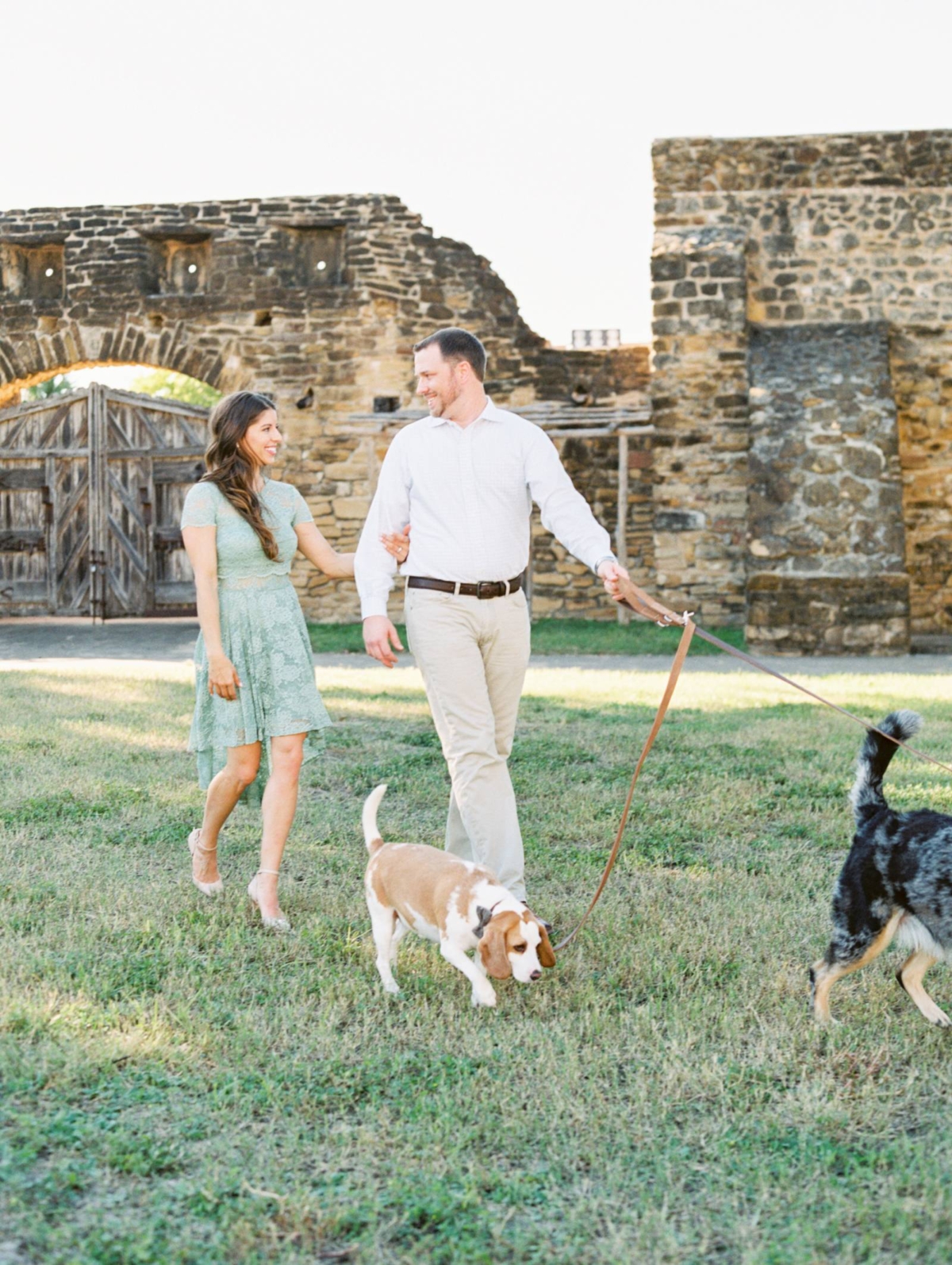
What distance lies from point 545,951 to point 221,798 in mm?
1543

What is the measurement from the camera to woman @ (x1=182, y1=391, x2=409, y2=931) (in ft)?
14.4

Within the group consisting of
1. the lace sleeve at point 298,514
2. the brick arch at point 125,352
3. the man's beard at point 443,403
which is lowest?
the lace sleeve at point 298,514

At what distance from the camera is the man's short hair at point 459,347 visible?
13.9ft

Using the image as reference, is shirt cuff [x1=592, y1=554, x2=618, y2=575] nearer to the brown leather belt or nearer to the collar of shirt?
the brown leather belt

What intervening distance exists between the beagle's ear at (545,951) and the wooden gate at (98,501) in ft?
43.2

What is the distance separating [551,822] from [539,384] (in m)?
10.8

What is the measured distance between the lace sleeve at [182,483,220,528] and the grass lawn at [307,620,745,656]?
26.0ft

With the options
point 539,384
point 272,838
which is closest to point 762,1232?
point 272,838

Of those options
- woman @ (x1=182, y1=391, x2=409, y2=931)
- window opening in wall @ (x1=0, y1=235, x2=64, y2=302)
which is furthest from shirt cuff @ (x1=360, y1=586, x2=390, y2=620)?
window opening in wall @ (x1=0, y1=235, x2=64, y2=302)

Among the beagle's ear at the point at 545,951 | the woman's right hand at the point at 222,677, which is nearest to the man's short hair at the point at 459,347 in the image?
the woman's right hand at the point at 222,677

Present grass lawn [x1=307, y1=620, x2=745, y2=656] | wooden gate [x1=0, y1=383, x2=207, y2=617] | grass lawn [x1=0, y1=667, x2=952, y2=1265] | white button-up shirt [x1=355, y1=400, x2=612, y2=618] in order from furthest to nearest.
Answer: wooden gate [x1=0, y1=383, x2=207, y2=617] < grass lawn [x1=307, y1=620, x2=745, y2=656] < white button-up shirt [x1=355, y1=400, x2=612, y2=618] < grass lawn [x1=0, y1=667, x2=952, y2=1265]

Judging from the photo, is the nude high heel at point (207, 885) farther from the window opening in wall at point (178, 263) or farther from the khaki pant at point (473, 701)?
the window opening in wall at point (178, 263)

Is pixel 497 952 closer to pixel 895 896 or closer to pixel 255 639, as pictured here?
pixel 895 896

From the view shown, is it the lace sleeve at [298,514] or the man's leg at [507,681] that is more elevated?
the lace sleeve at [298,514]
